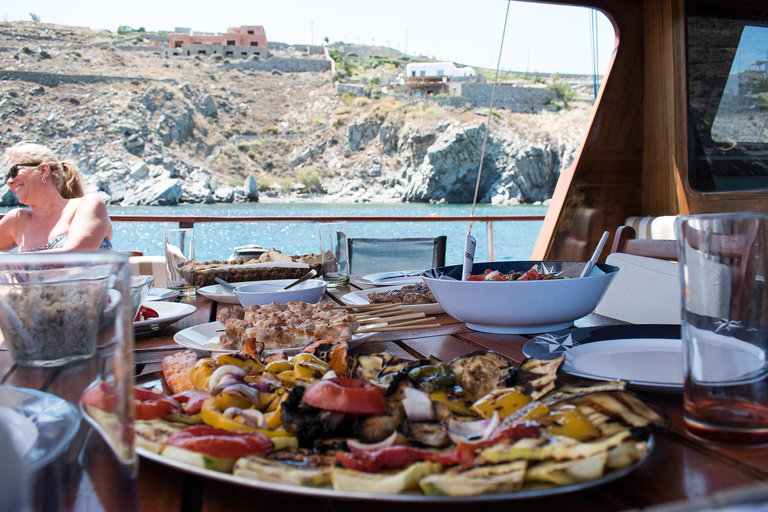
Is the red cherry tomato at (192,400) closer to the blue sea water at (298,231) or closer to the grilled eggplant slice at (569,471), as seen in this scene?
the grilled eggplant slice at (569,471)

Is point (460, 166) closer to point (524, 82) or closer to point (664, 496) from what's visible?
point (524, 82)

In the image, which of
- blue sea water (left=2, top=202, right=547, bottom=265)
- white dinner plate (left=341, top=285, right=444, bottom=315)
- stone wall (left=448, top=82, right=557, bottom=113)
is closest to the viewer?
white dinner plate (left=341, top=285, right=444, bottom=315)

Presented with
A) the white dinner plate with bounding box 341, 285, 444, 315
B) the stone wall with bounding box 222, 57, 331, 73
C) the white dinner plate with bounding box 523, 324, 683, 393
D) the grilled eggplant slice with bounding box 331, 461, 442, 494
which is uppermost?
the stone wall with bounding box 222, 57, 331, 73

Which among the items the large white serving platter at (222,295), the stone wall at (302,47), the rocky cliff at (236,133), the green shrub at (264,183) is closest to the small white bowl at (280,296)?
the large white serving platter at (222,295)

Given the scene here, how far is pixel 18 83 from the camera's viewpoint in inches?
1217

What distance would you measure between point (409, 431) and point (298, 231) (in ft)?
64.2

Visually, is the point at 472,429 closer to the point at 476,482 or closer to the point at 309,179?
the point at 476,482

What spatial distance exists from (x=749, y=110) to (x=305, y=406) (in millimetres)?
3557

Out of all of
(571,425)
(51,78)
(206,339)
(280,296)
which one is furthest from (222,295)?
(51,78)

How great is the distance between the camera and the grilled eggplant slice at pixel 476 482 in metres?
0.32

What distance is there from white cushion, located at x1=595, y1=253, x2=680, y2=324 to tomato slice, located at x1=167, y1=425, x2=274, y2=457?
1.08 metres

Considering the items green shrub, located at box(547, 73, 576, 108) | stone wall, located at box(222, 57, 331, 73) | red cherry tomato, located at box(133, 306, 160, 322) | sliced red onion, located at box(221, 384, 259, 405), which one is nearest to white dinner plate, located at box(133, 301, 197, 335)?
red cherry tomato, located at box(133, 306, 160, 322)

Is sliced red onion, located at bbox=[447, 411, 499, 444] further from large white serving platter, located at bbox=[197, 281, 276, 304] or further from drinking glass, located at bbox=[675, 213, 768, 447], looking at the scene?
large white serving platter, located at bbox=[197, 281, 276, 304]

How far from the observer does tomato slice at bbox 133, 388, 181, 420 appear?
45cm
